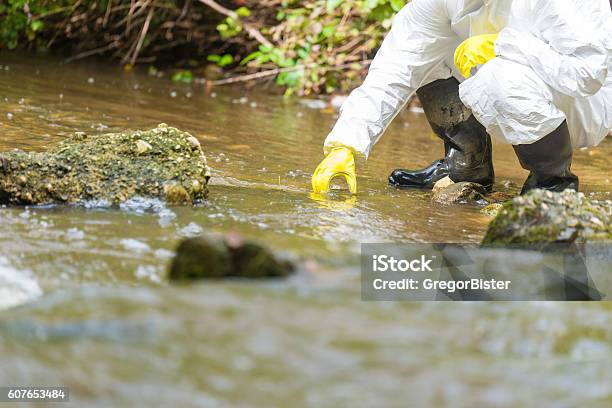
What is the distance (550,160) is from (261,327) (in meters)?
1.93

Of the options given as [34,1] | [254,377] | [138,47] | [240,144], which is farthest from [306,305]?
[34,1]

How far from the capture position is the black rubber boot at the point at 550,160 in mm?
3182

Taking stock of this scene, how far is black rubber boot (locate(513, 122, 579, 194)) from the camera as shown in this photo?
10.4 feet

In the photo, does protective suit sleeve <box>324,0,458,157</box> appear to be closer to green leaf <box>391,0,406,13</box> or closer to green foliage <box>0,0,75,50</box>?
green leaf <box>391,0,406,13</box>

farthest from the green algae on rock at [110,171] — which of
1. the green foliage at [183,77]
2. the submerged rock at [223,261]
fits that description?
the green foliage at [183,77]

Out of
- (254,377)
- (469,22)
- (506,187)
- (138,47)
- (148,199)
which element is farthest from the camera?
(138,47)

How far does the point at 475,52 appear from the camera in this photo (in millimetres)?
3148

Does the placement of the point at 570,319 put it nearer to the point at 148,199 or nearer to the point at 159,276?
the point at 159,276

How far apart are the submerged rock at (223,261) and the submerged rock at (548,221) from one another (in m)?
0.70

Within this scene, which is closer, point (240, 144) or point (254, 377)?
point (254, 377)

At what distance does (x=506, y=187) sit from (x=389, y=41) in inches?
33.3

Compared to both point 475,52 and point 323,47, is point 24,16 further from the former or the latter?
point 475,52

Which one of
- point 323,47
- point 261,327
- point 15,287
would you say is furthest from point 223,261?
point 323,47

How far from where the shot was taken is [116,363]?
5.05 ft
